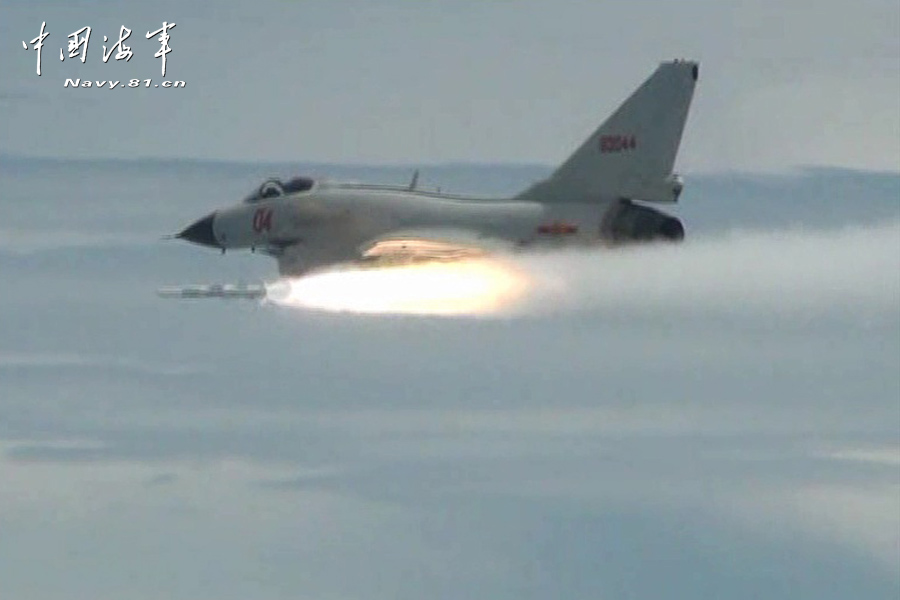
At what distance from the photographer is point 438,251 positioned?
13075 centimetres

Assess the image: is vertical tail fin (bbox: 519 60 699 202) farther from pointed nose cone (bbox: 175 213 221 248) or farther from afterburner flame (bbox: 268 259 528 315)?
pointed nose cone (bbox: 175 213 221 248)

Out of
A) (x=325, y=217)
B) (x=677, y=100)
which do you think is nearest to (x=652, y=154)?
(x=677, y=100)

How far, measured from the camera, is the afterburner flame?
130125 mm

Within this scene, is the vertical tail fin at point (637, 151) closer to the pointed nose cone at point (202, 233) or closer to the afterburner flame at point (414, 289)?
the afterburner flame at point (414, 289)

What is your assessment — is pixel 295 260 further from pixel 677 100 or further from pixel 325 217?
pixel 677 100

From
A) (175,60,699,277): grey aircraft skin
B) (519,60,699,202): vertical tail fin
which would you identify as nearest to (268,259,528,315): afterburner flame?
(175,60,699,277): grey aircraft skin

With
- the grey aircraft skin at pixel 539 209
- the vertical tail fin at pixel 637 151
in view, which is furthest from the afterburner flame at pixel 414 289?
the vertical tail fin at pixel 637 151

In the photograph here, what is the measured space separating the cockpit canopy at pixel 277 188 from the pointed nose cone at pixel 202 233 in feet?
4.89

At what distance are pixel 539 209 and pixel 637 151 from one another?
3.46m

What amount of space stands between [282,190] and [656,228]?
44.0 feet

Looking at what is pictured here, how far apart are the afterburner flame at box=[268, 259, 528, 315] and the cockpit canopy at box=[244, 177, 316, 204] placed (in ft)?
12.8

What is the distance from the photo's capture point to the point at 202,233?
450ft

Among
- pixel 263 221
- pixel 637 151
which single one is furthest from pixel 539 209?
pixel 263 221

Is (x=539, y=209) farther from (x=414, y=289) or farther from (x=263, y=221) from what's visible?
(x=263, y=221)
